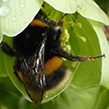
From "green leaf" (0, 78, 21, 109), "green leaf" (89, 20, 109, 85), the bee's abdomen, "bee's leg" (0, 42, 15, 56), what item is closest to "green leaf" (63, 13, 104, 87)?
"green leaf" (89, 20, 109, 85)

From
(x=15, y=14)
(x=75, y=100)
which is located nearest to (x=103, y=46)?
(x=15, y=14)

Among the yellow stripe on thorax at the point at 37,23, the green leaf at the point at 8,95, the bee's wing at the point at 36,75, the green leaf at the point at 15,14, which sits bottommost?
the green leaf at the point at 8,95

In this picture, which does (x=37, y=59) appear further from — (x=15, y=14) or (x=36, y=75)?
(x=15, y=14)

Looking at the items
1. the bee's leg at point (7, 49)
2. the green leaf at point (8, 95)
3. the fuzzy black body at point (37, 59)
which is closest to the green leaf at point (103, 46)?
the fuzzy black body at point (37, 59)

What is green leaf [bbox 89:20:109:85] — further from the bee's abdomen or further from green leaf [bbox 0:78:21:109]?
green leaf [bbox 0:78:21:109]

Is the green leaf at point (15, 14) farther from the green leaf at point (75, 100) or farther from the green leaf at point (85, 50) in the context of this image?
the green leaf at point (75, 100)

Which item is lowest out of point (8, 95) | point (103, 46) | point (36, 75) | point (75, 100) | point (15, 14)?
point (75, 100)

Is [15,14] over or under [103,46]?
over
